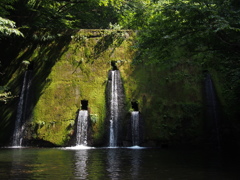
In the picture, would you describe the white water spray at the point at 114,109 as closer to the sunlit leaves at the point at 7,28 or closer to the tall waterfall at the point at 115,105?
the tall waterfall at the point at 115,105

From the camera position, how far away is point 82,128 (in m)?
13.9

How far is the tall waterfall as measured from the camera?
45.8ft

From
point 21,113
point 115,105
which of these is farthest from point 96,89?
point 21,113

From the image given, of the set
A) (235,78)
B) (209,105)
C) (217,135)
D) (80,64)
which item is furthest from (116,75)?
(235,78)

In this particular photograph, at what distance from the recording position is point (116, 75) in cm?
1565

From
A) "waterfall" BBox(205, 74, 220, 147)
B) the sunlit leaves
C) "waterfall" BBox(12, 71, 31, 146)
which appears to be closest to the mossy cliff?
Result: "waterfall" BBox(12, 71, 31, 146)

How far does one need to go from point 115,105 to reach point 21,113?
17.7 feet

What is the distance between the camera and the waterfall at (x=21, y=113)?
14086mm

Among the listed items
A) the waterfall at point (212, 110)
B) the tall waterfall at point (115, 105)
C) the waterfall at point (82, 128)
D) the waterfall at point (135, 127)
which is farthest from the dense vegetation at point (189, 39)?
the waterfall at point (82, 128)

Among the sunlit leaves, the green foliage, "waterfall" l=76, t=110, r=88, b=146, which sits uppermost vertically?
the sunlit leaves

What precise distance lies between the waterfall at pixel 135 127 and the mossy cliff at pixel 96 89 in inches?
13.0

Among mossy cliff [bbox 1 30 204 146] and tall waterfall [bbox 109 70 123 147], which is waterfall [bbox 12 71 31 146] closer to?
mossy cliff [bbox 1 30 204 146]

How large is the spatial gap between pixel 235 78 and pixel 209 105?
586 cm

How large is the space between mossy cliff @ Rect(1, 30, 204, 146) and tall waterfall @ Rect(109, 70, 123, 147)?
1.11 ft
